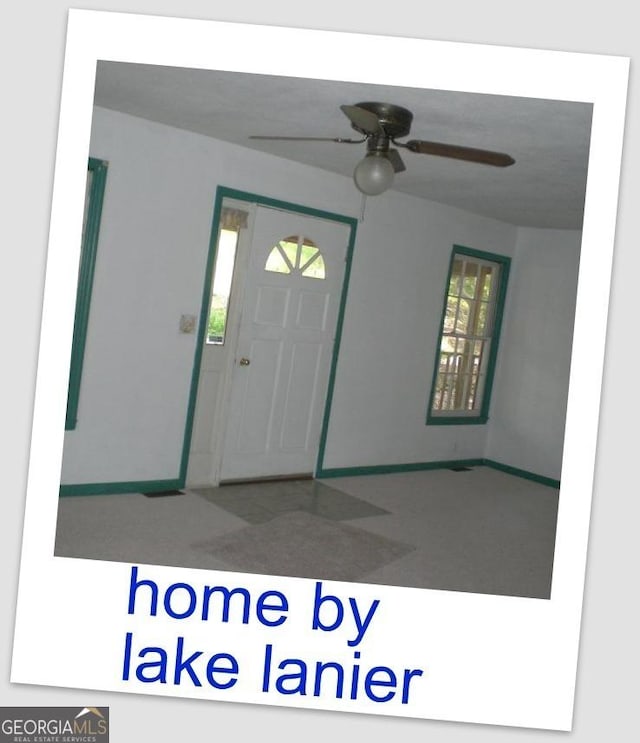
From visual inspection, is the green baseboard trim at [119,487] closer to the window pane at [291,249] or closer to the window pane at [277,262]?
the window pane at [277,262]

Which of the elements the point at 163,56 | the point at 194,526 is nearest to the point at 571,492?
the point at 163,56

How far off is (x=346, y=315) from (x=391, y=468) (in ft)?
5.12

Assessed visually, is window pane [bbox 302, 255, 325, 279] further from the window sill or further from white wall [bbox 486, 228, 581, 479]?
white wall [bbox 486, 228, 581, 479]

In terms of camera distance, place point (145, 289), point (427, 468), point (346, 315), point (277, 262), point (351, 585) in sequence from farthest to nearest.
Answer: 1. point (427, 468)
2. point (346, 315)
3. point (277, 262)
4. point (145, 289)
5. point (351, 585)

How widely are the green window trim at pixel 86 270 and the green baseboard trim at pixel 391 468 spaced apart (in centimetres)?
230

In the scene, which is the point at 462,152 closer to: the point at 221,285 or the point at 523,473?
the point at 221,285

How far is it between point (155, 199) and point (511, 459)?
181 inches

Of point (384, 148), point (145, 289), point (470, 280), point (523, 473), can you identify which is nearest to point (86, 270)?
point (145, 289)

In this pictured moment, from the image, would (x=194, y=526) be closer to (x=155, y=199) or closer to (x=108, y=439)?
(x=108, y=439)

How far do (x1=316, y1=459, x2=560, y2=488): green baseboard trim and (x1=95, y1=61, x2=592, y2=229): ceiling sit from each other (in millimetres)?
2480

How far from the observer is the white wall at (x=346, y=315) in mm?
4918

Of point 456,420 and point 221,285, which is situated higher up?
point 221,285

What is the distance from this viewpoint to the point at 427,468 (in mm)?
7336

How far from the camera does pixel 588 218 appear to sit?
2453mm
